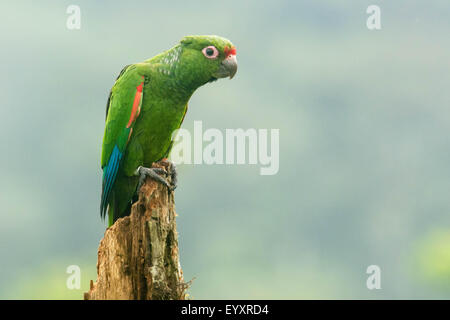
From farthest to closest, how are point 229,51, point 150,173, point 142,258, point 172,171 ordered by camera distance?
point 229,51 < point 172,171 < point 150,173 < point 142,258

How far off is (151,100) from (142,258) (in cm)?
184

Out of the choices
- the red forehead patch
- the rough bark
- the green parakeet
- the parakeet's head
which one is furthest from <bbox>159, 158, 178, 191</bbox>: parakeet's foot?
the red forehead patch

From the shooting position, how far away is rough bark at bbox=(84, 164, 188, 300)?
4.14 m

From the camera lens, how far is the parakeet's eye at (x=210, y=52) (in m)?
5.25

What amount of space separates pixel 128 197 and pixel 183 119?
115cm

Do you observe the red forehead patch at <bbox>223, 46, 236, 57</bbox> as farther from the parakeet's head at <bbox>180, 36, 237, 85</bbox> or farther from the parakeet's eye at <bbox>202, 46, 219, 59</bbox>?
the parakeet's eye at <bbox>202, 46, 219, 59</bbox>

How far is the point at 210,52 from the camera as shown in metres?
5.27

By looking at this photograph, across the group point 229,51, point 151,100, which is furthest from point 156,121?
point 229,51

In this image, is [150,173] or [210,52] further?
[210,52]

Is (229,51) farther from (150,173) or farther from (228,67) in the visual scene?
(150,173)

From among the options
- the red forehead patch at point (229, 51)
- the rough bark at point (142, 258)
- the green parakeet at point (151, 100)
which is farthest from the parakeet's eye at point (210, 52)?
the rough bark at point (142, 258)

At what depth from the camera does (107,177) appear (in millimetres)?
5352
